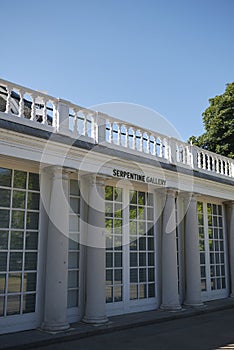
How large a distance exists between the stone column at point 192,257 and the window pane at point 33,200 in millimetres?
5077

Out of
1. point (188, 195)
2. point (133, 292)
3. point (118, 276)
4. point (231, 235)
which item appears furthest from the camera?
point (231, 235)

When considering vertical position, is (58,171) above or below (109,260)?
Result: above

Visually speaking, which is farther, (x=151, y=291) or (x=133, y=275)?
(x=151, y=291)

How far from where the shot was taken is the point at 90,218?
8.43m

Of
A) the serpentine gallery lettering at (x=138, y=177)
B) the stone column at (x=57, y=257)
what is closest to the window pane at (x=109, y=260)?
the stone column at (x=57, y=257)

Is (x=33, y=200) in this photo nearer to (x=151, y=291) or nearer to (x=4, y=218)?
(x=4, y=218)

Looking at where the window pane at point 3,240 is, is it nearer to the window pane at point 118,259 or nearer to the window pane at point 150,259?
the window pane at point 118,259

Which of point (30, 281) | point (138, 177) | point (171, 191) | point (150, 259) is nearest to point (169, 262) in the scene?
point (150, 259)

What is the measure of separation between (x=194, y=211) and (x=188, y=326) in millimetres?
3658

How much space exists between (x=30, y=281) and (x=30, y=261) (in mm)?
407

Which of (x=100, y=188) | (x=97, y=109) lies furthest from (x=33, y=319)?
(x=97, y=109)

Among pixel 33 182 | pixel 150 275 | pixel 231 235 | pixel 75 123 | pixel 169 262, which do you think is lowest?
pixel 150 275

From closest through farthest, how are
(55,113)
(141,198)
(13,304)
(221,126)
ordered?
(13,304) → (55,113) → (141,198) → (221,126)

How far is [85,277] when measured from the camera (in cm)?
837
